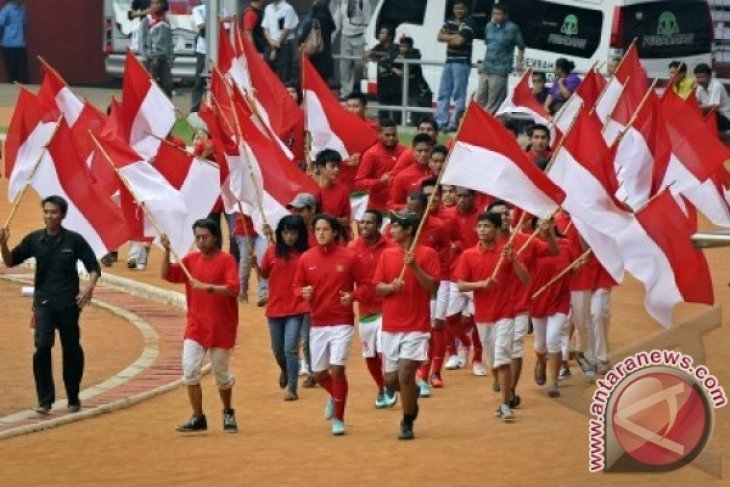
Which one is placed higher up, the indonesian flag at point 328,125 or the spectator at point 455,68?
the indonesian flag at point 328,125

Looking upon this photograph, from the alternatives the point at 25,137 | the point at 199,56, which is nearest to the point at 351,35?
the point at 199,56

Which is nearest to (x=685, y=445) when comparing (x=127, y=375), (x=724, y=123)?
(x=127, y=375)

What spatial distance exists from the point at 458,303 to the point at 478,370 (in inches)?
24.9

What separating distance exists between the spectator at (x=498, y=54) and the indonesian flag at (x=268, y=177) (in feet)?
45.5

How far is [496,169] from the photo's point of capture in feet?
59.8

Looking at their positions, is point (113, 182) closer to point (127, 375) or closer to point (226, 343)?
point (127, 375)

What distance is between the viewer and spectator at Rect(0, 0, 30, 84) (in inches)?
1752

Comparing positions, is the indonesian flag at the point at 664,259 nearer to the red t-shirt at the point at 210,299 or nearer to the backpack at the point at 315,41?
the red t-shirt at the point at 210,299

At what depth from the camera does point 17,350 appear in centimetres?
2219

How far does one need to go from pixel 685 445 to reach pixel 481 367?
17.4 feet

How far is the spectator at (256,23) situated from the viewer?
36.6 meters

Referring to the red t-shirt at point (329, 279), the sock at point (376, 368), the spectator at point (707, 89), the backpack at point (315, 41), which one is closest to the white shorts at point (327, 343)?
the red t-shirt at point (329, 279)

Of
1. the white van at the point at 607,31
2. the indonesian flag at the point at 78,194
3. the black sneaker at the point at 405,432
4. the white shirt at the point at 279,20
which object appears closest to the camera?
the black sneaker at the point at 405,432

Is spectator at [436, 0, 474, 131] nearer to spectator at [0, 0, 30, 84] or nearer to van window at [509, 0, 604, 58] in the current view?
van window at [509, 0, 604, 58]
